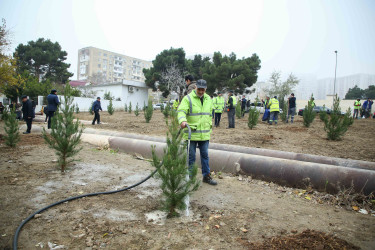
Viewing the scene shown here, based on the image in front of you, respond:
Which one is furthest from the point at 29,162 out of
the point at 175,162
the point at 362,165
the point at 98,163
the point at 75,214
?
the point at 362,165

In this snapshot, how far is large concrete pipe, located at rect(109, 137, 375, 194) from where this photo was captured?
3199 mm

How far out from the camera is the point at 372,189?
3.08 metres

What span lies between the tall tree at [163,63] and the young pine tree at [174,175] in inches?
1274

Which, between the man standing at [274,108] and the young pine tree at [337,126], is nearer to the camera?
the young pine tree at [337,126]

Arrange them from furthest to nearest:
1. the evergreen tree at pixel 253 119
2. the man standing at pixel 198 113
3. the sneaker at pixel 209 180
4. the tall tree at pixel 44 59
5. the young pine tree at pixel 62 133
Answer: the tall tree at pixel 44 59 < the evergreen tree at pixel 253 119 < the young pine tree at pixel 62 133 < the sneaker at pixel 209 180 < the man standing at pixel 198 113

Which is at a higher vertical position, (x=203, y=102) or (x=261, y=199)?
(x=203, y=102)

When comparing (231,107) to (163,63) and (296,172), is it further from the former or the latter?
(163,63)

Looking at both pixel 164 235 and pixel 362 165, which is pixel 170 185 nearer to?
pixel 164 235

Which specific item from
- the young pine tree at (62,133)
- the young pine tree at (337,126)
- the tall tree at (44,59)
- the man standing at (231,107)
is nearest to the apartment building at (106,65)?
the tall tree at (44,59)

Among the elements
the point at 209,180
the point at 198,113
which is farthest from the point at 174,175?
the point at 209,180

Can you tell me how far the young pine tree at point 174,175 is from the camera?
2477 millimetres

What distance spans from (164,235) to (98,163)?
3152mm

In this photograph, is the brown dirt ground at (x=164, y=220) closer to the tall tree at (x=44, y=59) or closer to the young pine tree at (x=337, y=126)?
the young pine tree at (x=337, y=126)

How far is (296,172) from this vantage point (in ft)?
12.0
